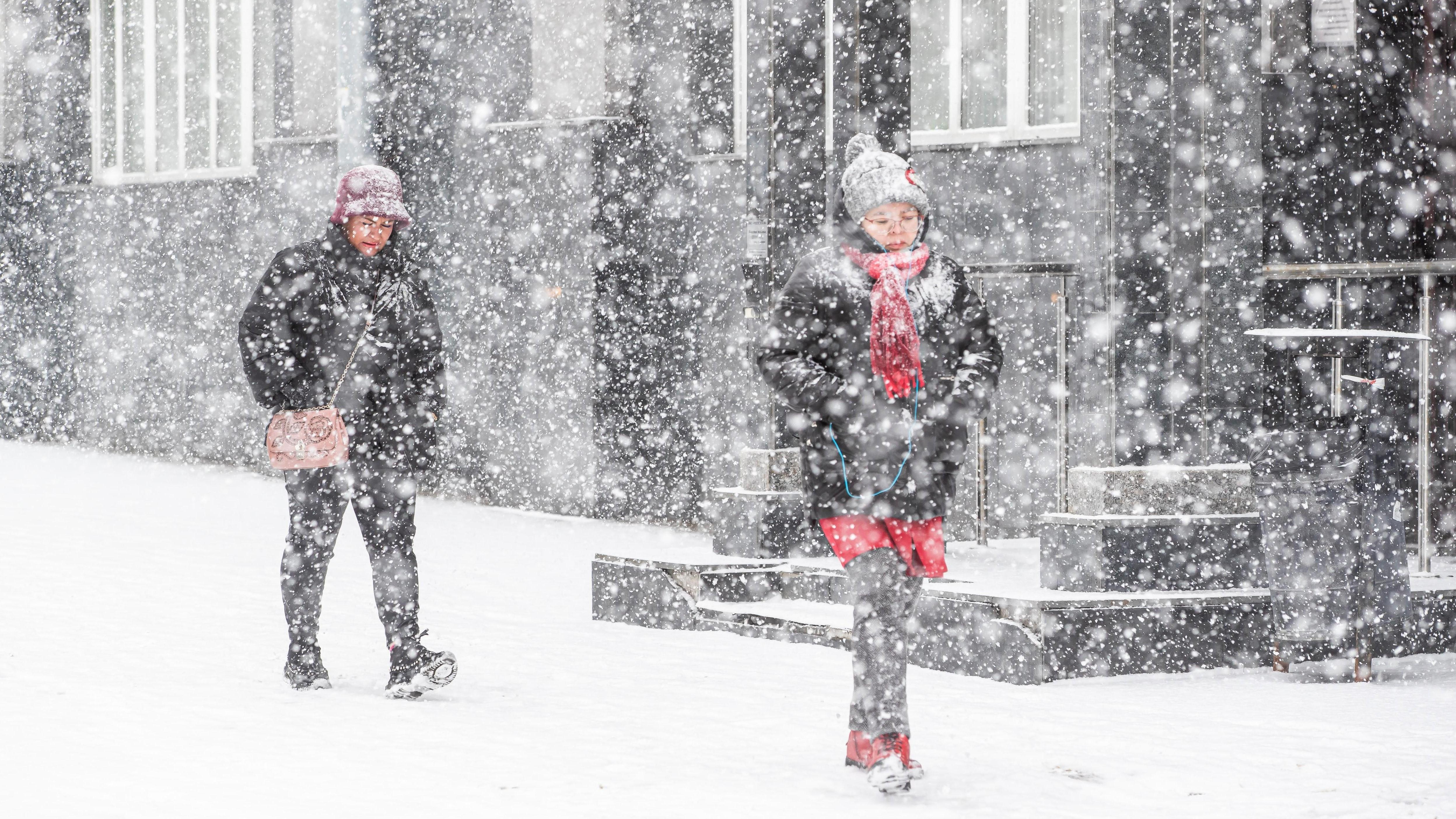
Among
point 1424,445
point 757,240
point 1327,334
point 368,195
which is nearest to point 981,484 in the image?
point 757,240

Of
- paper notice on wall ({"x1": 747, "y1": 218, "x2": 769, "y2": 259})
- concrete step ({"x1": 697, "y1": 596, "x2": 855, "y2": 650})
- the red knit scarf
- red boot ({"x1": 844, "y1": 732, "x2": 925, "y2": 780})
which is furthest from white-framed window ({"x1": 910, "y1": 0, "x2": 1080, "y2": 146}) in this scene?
red boot ({"x1": 844, "y1": 732, "x2": 925, "y2": 780})

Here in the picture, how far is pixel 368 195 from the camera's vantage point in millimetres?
5941

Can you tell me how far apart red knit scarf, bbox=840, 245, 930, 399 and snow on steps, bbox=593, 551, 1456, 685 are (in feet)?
7.23

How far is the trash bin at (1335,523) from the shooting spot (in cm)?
684

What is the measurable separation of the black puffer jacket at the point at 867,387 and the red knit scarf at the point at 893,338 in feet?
0.08

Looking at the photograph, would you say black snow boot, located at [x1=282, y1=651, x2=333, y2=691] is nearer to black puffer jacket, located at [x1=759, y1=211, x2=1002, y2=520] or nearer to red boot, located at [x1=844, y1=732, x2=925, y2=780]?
red boot, located at [x1=844, y1=732, x2=925, y2=780]

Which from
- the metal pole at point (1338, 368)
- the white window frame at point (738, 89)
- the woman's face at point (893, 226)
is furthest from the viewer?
the white window frame at point (738, 89)

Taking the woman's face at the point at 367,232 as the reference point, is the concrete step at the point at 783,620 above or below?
below

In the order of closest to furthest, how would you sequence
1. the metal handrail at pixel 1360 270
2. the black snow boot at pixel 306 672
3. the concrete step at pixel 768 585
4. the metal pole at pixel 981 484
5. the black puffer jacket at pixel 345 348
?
the black puffer jacket at pixel 345 348, the black snow boot at pixel 306 672, the concrete step at pixel 768 585, the metal handrail at pixel 1360 270, the metal pole at pixel 981 484

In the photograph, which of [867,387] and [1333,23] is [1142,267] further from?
[1333,23]

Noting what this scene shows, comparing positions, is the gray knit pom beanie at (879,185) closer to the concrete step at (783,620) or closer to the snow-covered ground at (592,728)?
the snow-covered ground at (592,728)

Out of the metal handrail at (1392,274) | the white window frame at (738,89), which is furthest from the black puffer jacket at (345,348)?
the white window frame at (738,89)

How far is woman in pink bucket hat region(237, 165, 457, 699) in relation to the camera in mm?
5895

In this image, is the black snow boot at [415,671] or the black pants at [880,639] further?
the black snow boot at [415,671]
